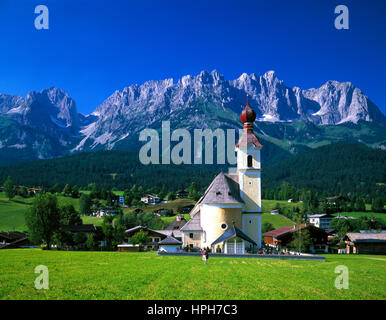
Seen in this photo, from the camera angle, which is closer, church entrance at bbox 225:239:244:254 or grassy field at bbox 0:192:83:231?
church entrance at bbox 225:239:244:254

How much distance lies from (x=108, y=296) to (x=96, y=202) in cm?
Answer: 14861

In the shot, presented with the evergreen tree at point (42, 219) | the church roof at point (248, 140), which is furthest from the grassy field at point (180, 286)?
the evergreen tree at point (42, 219)

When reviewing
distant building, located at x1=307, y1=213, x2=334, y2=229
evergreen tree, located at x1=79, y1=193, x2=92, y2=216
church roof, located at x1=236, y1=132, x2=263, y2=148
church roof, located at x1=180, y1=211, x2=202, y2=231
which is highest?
church roof, located at x1=236, y1=132, x2=263, y2=148

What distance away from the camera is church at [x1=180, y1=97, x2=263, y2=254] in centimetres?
4791

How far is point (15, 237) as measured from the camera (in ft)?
A: 277

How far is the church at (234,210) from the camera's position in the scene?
47.9 metres

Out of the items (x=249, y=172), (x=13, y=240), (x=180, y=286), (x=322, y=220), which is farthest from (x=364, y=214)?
(x=180, y=286)

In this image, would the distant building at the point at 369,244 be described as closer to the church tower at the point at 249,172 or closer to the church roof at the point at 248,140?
the church tower at the point at 249,172

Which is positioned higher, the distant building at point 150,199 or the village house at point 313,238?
the distant building at point 150,199

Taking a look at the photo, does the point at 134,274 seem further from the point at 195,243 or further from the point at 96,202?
the point at 96,202

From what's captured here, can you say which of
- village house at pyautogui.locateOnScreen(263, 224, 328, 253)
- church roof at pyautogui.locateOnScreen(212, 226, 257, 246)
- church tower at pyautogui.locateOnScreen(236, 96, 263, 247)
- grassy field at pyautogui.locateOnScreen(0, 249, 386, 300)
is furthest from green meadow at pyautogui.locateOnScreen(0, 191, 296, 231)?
grassy field at pyautogui.locateOnScreen(0, 249, 386, 300)

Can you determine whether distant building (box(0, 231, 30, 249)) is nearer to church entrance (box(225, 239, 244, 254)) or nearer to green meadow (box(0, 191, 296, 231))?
green meadow (box(0, 191, 296, 231))
